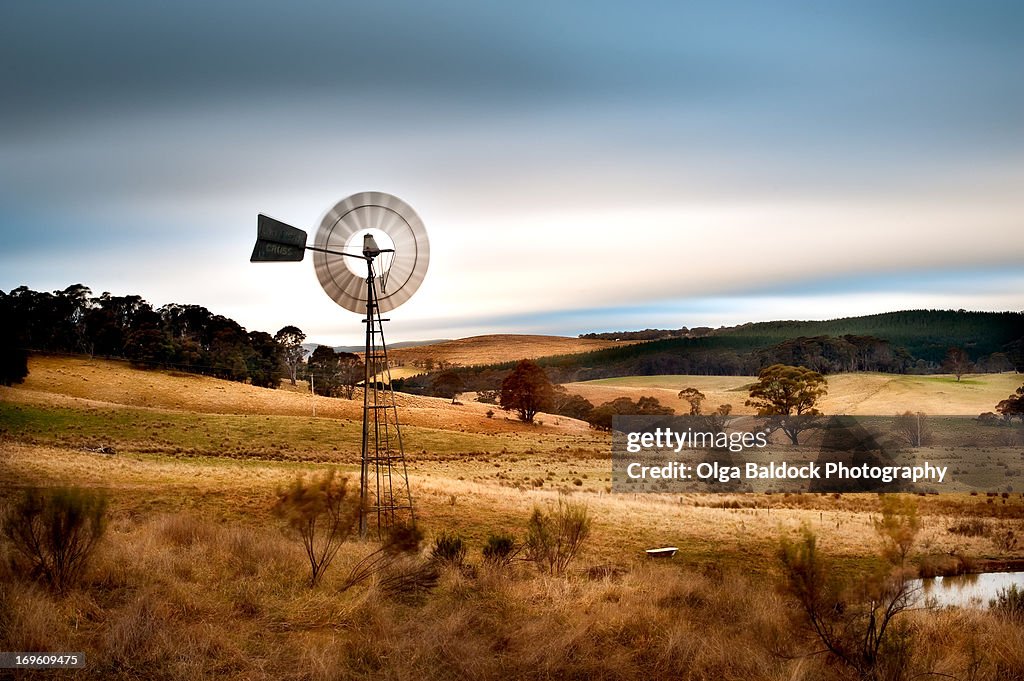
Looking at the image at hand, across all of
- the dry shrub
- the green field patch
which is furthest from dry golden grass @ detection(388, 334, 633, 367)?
the dry shrub

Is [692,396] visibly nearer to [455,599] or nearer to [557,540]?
[557,540]

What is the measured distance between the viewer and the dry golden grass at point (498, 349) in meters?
142

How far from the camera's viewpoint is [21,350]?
57656 mm

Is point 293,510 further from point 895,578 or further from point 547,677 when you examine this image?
point 895,578

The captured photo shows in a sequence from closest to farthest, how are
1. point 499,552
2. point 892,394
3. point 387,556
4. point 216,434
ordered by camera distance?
point 387,556
point 499,552
point 216,434
point 892,394

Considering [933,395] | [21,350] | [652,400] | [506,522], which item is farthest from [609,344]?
[506,522]

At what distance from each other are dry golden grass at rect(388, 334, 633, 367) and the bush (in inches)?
4727

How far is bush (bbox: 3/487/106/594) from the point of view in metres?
10.5

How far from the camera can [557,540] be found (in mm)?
15289

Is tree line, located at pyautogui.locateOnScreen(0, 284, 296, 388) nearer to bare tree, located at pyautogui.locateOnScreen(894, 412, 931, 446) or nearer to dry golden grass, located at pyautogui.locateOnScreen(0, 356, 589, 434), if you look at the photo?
dry golden grass, located at pyautogui.locateOnScreen(0, 356, 589, 434)

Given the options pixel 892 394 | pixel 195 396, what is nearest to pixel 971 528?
pixel 195 396

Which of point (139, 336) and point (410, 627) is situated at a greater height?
point (139, 336)

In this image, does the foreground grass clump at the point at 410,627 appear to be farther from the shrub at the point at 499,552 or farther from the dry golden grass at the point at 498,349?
the dry golden grass at the point at 498,349

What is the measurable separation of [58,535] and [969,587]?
59.7 ft
